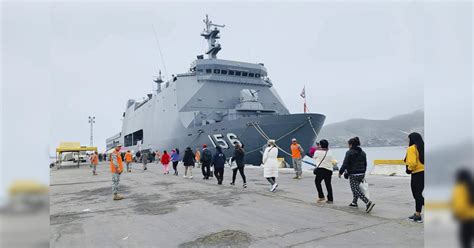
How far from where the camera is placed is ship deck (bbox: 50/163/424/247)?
4.02m

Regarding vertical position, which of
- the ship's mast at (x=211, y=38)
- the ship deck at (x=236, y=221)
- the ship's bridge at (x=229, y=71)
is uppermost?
the ship's mast at (x=211, y=38)

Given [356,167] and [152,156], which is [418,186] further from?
[152,156]

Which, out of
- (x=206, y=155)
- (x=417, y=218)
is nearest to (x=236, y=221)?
(x=417, y=218)

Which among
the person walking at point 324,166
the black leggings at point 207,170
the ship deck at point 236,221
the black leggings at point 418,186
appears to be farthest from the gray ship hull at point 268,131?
the black leggings at point 418,186

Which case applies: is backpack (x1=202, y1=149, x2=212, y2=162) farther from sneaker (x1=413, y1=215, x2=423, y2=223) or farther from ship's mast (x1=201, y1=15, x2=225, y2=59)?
ship's mast (x1=201, y1=15, x2=225, y2=59)

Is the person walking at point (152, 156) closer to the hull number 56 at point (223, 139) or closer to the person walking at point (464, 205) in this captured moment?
the hull number 56 at point (223, 139)

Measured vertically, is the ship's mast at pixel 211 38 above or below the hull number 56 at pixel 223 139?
above

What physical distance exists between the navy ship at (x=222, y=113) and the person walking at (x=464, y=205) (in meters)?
17.9

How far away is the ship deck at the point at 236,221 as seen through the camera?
4.02 metres

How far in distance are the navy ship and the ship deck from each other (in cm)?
1198

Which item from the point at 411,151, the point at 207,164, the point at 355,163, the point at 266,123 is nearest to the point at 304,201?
the point at 355,163

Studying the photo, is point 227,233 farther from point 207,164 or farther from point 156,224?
point 207,164

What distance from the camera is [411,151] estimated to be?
4.56 meters

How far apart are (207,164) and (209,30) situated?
84.6ft
